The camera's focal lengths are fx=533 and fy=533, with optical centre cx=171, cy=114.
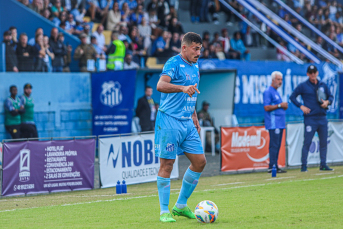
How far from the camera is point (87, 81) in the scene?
59.6 ft

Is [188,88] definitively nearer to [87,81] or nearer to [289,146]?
[289,146]

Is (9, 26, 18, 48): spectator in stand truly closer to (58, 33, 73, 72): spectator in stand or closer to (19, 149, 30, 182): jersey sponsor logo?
(58, 33, 73, 72): spectator in stand

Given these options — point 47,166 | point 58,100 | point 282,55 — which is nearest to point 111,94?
point 58,100

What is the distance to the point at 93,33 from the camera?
19.2 m

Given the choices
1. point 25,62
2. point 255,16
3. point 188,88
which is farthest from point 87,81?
point 188,88

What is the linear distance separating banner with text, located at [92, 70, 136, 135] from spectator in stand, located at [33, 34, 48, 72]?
191 cm

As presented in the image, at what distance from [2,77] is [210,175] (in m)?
7.21

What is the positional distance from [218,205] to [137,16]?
48.9 ft

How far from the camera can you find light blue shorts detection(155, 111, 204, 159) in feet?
21.4

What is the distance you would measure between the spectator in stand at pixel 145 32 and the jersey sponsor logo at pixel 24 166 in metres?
10.7

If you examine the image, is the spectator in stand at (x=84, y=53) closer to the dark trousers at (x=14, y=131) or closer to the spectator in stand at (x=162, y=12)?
the dark trousers at (x=14, y=131)

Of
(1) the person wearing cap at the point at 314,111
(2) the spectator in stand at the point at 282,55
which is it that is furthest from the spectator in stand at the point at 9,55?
(2) the spectator in stand at the point at 282,55

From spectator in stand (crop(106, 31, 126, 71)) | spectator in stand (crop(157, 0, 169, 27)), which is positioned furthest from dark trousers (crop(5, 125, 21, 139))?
spectator in stand (crop(157, 0, 169, 27))

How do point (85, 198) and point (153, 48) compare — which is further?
point (153, 48)
